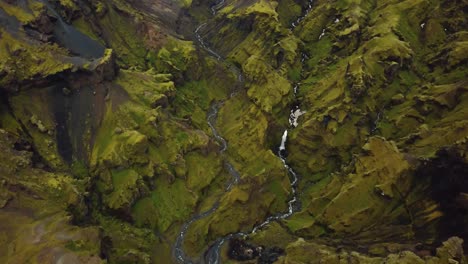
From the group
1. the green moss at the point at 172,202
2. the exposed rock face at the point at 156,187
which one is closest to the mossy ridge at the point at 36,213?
the exposed rock face at the point at 156,187

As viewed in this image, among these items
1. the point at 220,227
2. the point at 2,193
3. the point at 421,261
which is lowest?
the point at 220,227

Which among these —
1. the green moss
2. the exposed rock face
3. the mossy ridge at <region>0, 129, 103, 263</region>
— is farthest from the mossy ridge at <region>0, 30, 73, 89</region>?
the green moss

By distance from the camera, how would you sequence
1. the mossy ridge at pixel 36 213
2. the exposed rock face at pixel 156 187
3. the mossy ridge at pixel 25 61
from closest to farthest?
the mossy ridge at pixel 36 213 < the exposed rock face at pixel 156 187 < the mossy ridge at pixel 25 61

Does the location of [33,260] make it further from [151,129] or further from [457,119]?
[457,119]

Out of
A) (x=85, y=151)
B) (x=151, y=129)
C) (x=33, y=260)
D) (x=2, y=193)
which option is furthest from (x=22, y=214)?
(x=151, y=129)

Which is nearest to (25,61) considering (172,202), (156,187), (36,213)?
(36,213)

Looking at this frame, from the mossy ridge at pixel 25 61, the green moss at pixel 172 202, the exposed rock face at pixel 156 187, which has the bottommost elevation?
the green moss at pixel 172 202

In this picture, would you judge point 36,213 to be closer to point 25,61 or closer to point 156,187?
point 156,187

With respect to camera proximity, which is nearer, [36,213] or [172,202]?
[36,213]

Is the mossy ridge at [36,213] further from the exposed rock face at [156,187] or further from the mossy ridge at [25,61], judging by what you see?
→ the mossy ridge at [25,61]

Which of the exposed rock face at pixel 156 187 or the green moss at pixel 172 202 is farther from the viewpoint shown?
the green moss at pixel 172 202

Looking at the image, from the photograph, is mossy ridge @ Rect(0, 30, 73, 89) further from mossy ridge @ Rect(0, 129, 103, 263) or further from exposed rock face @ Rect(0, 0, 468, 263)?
mossy ridge @ Rect(0, 129, 103, 263)
